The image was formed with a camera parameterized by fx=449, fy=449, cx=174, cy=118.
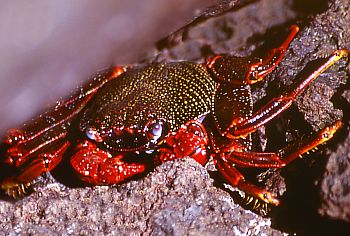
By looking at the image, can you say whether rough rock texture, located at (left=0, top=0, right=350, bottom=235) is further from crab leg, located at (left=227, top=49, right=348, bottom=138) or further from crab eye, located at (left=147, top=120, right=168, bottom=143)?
crab eye, located at (left=147, top=120, right=168, bottom=143)

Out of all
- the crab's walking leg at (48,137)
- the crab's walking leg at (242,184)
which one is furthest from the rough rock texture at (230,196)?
the crab's walking leg at (48,137)

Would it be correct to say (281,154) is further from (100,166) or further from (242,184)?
(100,166)

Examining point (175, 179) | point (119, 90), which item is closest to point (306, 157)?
point (175, 179)

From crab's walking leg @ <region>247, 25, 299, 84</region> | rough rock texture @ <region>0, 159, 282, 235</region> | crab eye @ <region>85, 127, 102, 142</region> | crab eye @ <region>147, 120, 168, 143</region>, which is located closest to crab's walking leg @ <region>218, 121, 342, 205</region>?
rough rock texture @ <region>0, 159, 282, 235</region>

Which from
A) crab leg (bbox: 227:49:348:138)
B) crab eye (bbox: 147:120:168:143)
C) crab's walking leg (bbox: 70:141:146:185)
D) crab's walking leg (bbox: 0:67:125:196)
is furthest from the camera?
crab's walking leg (bbox: 0:67:125:196)

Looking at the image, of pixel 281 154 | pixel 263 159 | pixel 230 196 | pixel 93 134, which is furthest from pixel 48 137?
pixel 281 154

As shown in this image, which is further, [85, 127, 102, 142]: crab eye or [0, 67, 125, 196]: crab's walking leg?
[0, 67, 125, 196]: crab's walking leg

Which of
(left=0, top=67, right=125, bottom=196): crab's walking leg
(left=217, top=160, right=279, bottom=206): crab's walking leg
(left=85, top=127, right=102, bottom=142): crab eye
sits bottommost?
(left=217, top=160, right=279, bottom=206): crab's walking leg

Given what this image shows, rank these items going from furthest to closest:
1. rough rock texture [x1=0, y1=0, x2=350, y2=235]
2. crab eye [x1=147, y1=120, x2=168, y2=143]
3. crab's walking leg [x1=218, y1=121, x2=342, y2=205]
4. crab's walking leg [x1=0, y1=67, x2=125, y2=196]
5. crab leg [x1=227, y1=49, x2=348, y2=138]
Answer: crab's walking leg [x1=0, y1=67, x2=125, y2=196]
crab eye [x1=147, y1=120, x2=168, y2=143]
crab leg [x1=227, y1=49, x2=348, y2=138]
crab's walking leg [x1=218, y1=121, x2=342, y2=205]
rough rock texture [x1=0, y1=0, x2=350, y2=235]
